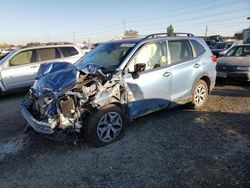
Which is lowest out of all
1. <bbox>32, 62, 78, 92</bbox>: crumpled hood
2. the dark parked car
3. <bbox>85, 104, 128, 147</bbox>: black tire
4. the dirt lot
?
the dirt lot

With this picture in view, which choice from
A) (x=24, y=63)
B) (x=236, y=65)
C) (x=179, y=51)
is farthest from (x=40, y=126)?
(x=236, y=65)

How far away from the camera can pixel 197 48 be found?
5863 mm

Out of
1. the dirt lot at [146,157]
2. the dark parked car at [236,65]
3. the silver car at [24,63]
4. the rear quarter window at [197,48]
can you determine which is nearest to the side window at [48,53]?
the silver car at [24,63]

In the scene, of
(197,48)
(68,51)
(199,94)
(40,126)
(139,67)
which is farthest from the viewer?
(68,51)

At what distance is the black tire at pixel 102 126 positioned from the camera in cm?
392

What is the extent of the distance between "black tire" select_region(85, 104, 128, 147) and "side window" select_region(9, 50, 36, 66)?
5387mm

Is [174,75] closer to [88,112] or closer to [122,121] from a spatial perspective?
[122,121]

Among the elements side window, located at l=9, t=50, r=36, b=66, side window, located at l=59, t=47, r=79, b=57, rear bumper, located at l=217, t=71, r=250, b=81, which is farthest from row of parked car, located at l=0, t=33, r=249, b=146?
side window, located at l=59, t=47, r=79, b=57

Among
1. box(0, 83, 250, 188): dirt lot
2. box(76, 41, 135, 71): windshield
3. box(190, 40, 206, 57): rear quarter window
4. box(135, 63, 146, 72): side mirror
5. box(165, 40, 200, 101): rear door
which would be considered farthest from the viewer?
box(190, 40, 206, 57): rear quarter window

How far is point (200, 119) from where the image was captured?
532 centimetres

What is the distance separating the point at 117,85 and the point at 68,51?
18.2 ft

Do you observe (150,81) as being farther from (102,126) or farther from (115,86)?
(102,126)

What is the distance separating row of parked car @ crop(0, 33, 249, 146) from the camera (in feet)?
12.6

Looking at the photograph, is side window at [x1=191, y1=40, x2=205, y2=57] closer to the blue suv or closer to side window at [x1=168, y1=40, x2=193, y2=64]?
the blue suv
